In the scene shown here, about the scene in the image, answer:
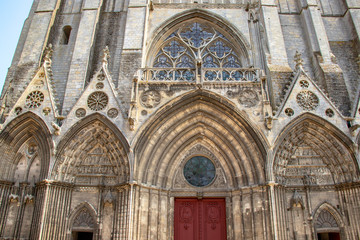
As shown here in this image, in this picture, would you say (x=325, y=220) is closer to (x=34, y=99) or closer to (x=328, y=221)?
(x=328, y=221)

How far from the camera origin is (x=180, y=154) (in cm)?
939

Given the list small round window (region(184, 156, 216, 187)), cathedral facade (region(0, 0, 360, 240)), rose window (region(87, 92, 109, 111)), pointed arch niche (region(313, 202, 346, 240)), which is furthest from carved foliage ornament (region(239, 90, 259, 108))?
rose window (region(87, 92, 109, 111))

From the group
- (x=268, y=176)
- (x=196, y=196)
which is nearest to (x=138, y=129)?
(x=196, y=196)

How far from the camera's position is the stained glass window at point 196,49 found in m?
11.9

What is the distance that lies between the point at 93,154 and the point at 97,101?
5.50 ft

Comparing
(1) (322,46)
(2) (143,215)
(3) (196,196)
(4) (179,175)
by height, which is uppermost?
(1) (322,46)

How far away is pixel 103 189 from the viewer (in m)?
8.56

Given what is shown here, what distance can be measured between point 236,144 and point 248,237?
2.70 metres

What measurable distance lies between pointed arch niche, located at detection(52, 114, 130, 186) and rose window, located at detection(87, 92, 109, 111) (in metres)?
0.32

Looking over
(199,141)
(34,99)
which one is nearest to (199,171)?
(199,141)

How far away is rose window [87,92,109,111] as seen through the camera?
8945 millimetres

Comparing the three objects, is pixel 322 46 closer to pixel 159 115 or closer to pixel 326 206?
pixel 326 206

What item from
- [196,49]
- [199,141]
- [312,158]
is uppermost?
[196,49]

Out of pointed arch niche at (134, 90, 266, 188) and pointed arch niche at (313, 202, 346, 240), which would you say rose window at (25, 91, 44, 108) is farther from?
pointed arch niche at (313, 202, 346, 240)
